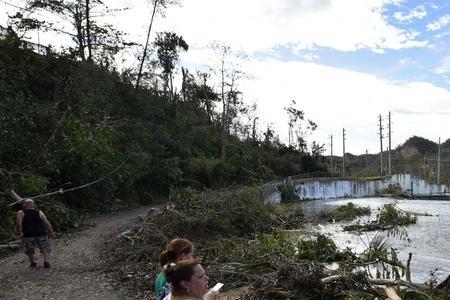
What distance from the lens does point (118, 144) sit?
74.7 ft

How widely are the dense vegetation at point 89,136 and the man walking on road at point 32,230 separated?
3.35 meters

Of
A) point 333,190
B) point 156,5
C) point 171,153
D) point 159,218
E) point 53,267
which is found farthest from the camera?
point 333,190

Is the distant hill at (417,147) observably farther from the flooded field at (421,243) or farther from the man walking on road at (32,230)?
the man walking on road at (32,230)

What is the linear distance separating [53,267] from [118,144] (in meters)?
13.6

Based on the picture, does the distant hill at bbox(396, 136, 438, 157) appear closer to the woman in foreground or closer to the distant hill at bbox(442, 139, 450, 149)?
the distant hill at bbox(442, 139, 450, 149)

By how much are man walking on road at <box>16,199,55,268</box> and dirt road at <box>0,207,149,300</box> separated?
0.38 metres

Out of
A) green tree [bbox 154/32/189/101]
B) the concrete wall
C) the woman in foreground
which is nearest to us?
the woman in foreground

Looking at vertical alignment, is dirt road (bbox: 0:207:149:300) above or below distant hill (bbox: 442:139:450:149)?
below

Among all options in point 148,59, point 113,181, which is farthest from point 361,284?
point 148,59

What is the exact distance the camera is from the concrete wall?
151 feet

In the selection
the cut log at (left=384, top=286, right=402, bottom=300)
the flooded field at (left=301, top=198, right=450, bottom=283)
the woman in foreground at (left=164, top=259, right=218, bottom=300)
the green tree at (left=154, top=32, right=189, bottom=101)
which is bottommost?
the flooded field at (left=301, top=198, right=450, bottom=283)

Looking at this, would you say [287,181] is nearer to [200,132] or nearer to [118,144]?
[200,132]

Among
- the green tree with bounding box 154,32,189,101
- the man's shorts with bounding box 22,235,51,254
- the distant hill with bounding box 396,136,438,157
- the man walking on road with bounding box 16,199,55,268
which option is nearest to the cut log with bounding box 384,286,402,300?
the man walking on road with bounding box 16,199,55,268

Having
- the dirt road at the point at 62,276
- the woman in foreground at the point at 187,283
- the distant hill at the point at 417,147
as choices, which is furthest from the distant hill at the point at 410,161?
the woman in foreground at the point at 187,283
